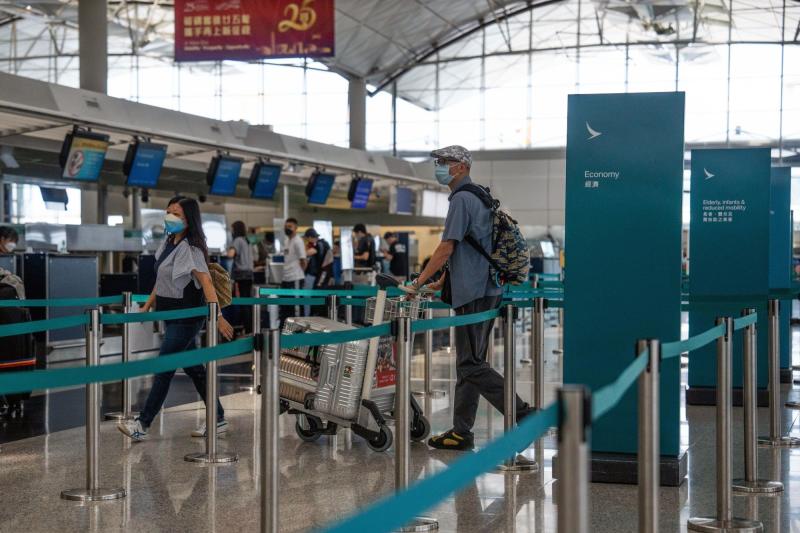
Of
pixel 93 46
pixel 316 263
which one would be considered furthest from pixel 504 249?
pixel 93 46

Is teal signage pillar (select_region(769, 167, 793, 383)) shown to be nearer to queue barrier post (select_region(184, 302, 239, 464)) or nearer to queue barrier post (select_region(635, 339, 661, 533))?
queue barrier post (select_region(184, 302, 239, 464))

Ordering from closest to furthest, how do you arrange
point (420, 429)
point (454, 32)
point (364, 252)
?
point (420, 429) → point (364, 252) → point (454, 32)

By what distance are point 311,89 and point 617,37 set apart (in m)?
10.0

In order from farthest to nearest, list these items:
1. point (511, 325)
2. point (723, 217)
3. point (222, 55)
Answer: point (222, 55) < point (723, 217) < point (511, 325)

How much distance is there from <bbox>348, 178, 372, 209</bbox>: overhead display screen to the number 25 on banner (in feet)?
41.3

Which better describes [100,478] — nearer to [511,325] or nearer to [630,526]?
[511,325]

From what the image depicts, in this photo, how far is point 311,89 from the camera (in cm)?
3481

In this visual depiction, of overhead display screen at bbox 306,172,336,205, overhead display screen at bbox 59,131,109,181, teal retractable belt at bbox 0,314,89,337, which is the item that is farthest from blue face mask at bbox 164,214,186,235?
overhead display screen at bbox 306,172,336,205

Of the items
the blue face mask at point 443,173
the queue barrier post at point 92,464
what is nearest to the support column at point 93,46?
→ the blue face mask at point 443,173

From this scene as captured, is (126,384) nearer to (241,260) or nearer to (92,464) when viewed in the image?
(92,464)

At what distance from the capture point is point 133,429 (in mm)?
6832

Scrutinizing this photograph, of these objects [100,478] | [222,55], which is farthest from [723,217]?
[222,55]

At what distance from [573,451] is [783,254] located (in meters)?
9.44

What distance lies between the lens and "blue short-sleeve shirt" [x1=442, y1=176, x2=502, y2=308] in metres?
6.38
